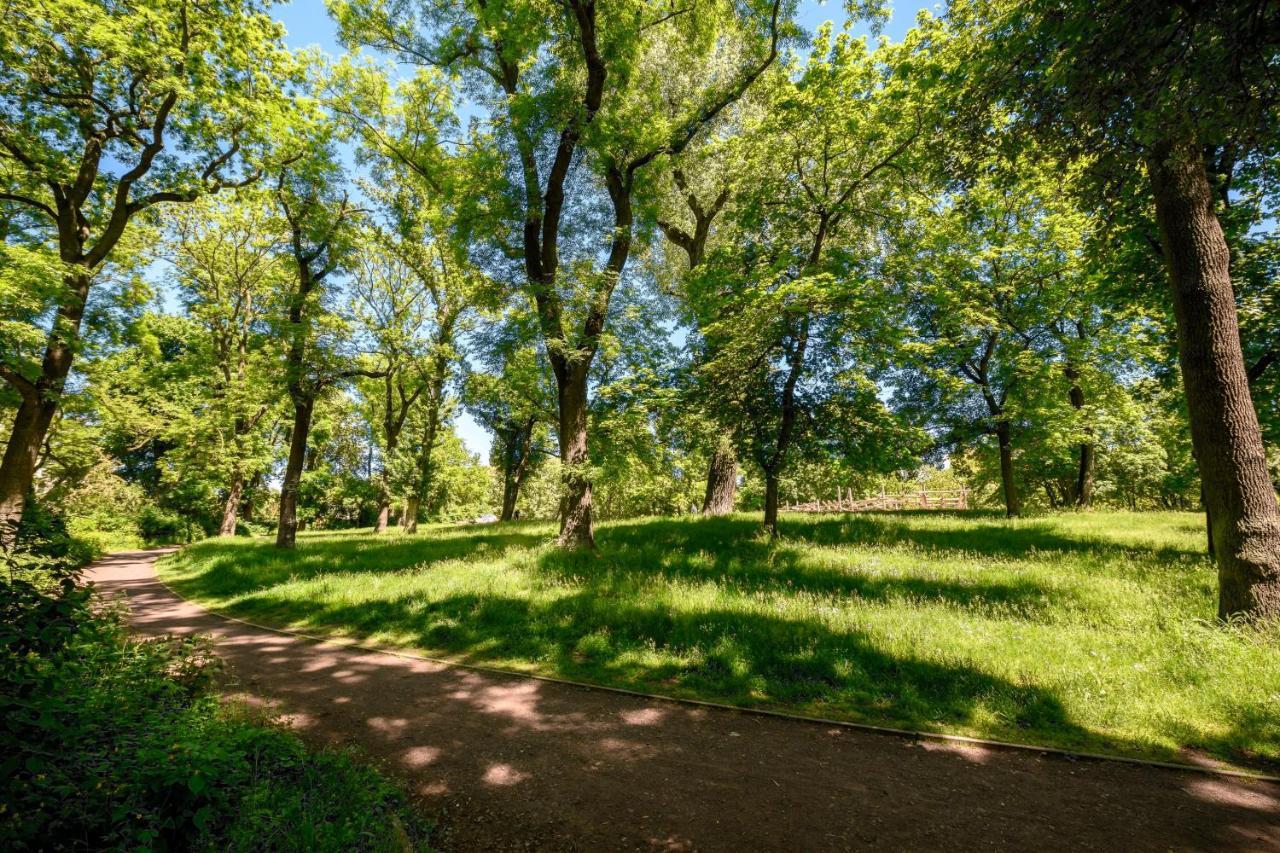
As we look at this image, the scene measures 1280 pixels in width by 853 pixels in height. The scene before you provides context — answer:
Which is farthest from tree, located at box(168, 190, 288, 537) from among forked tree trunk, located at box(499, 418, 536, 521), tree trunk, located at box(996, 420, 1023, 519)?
tree trunk, located at box(996, 420, 1023, 519)

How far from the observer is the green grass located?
17.0 ft

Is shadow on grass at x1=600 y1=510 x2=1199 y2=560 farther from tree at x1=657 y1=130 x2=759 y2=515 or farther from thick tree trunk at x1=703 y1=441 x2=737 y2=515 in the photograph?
tree at x1=657 y1=130 x2=759 y2=515

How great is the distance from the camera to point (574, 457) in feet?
40.9

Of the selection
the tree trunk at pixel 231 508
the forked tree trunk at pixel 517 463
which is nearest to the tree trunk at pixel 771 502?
the forked tree trunk at pixel 517 463

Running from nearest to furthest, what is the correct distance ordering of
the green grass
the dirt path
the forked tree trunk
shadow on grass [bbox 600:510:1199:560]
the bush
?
the bush, the dirt path, the green grass, shadow on grass [bbox 600:510:1199:560], the forked tree trunk

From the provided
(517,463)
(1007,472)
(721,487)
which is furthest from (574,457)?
(517,463)

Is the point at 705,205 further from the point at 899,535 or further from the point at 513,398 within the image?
the point at 513,398

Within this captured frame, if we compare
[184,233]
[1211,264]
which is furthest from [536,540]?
[184,233]

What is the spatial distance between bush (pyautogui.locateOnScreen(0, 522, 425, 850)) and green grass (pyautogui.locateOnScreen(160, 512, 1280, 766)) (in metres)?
3.49

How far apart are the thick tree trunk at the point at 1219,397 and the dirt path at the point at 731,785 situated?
154 inches

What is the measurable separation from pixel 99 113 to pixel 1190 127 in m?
23.3

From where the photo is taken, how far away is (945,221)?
17016mm

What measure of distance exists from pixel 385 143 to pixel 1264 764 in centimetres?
2144

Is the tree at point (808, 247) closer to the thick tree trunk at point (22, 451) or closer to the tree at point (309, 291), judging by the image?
the tree at point (309, 291)
